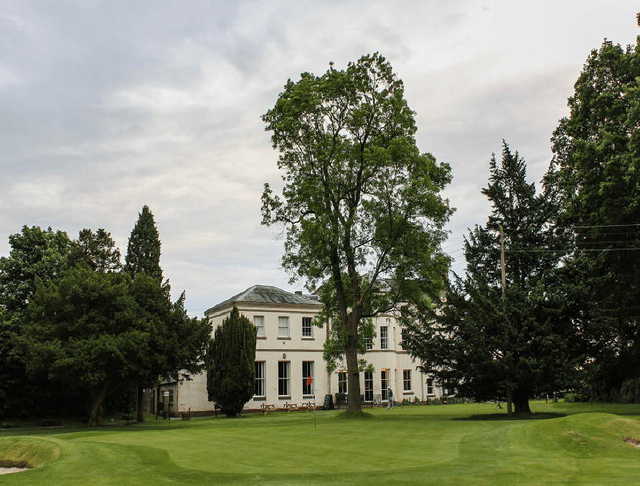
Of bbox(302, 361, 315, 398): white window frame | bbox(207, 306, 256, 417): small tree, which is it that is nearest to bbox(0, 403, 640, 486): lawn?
bbox(207, 306, 256, 417): small tree

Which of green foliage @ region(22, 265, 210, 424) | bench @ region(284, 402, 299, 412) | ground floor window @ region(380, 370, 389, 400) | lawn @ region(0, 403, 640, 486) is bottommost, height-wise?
bench @ region(284, 402, 299, 412)

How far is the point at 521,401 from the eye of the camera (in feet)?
109

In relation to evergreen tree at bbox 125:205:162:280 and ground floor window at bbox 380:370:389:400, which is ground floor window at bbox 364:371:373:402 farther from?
evergreen tree at bbox 125:205:162:280

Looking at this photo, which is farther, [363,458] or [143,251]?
[143,251]

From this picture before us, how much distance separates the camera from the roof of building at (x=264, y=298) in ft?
185

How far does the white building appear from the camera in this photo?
→ 54.4m

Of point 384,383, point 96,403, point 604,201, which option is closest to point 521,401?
point 604,201

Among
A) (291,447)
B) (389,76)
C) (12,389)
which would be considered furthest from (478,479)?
(12,389)

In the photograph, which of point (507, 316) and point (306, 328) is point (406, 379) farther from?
point (507, 316)

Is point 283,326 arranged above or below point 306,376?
above

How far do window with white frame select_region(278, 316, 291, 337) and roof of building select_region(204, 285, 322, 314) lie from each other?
1.42 m

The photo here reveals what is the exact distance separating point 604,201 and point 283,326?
104ft

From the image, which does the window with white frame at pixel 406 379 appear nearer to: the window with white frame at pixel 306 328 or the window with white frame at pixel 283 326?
the window with white frame at pixel 306 328

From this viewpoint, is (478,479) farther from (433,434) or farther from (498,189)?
A: (498,189)
